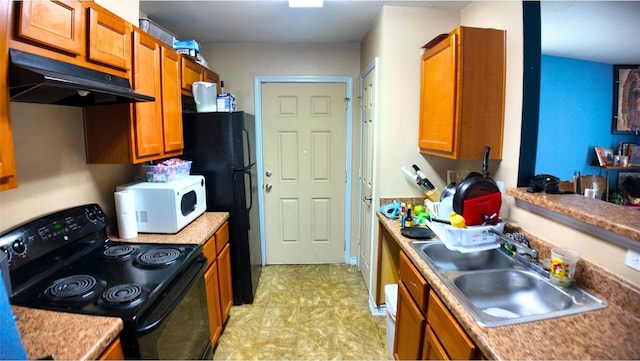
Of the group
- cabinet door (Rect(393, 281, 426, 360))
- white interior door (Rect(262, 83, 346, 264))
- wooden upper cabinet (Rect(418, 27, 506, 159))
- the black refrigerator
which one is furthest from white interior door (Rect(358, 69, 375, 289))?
the black refrigerator

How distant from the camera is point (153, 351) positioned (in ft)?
3.84

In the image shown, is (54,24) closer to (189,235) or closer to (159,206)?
(159,206)

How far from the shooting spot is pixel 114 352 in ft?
3.37

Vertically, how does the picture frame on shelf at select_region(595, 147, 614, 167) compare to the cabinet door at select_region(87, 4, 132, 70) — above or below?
below

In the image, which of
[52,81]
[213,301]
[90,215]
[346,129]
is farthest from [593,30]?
[90,215]

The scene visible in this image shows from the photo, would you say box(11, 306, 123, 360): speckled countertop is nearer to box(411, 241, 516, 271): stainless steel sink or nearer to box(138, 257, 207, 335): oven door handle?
box(138, 257, 207, 335): oven door handle

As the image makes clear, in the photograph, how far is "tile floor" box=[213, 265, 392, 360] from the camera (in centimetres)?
205

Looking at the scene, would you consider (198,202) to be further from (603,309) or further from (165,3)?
(603,309)

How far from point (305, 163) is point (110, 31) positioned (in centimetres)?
200

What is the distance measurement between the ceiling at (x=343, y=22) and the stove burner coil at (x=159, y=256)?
1658mm

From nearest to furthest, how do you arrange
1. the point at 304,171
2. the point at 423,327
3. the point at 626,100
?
1. the point at 626,100
2. the point at 423,327
3. the point at 304,171

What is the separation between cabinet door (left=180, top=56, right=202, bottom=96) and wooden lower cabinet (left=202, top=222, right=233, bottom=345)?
3.54 ft

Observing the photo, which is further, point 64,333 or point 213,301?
point 213,301

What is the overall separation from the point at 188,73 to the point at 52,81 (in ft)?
4.56
